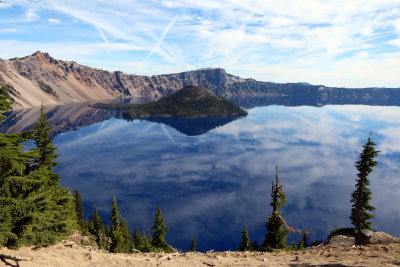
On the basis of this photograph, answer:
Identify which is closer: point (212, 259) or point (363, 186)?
point (212, 259)

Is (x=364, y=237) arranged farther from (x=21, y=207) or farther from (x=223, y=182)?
(x=223, y=182)

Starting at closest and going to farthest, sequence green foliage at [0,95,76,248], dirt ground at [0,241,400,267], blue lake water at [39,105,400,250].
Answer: dirt ground at [0,241,400,267] < green foliage at [0,95,76,248] < blue lake water at [39,105,400,250]

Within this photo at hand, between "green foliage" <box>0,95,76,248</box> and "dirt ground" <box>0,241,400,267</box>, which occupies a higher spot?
"green foliage" <box>0,95,76,248</box>

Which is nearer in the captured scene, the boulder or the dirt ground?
the dirt ground

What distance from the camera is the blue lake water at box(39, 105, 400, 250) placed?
7588cm

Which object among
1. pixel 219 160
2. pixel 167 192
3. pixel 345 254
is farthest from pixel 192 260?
pixel 219 160

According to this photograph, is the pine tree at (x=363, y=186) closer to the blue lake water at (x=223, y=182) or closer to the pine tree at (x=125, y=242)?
the blue lake water at (x=223, y=182)

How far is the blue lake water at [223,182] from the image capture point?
75.9m

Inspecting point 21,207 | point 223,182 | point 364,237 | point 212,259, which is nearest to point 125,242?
point 21,207

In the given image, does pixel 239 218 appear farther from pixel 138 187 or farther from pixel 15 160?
pixel 15 160

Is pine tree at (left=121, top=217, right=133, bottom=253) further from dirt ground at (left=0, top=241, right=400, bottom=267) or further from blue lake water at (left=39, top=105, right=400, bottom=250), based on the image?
dirt ground at (left=0, top=241, right=400, bottom=267)

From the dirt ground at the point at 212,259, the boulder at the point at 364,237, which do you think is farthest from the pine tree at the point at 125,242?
the boulder at the point at 364,237

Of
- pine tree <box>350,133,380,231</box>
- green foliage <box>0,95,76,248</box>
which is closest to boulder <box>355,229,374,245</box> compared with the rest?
pine tree <box>350,133,380,231</box>

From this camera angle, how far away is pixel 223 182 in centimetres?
10744
